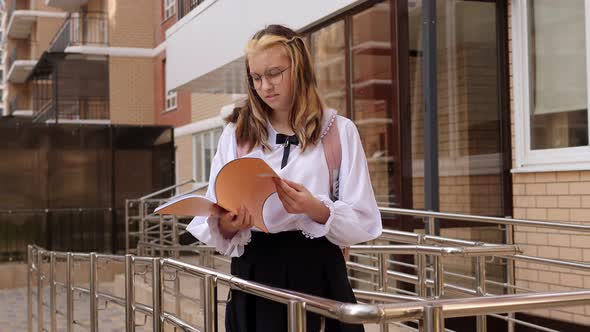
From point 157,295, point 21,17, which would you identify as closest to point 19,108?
point 21,17

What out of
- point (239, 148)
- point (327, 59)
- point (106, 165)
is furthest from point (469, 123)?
point (106, 165)

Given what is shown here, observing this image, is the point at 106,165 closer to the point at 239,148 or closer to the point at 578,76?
the point at 578,76

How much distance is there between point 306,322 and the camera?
7.47 feet

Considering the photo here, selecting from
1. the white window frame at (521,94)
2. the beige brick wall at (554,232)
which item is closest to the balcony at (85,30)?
the white window frame at (521,94)

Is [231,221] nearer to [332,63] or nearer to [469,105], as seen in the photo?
[469,105]

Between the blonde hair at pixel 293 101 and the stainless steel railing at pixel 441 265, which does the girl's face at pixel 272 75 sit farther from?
the stainless steel railing at pixel 441 265

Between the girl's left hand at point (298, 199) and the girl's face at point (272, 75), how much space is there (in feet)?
0.97

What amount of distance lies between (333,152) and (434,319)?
631 mm

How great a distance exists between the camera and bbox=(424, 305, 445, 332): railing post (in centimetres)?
197

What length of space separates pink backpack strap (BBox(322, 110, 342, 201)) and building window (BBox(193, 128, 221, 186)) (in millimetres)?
18801

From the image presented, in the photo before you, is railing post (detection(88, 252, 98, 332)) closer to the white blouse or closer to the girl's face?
the white blouse

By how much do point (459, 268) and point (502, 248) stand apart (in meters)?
2.91

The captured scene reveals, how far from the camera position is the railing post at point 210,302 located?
3.00m

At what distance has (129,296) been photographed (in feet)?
15.3
